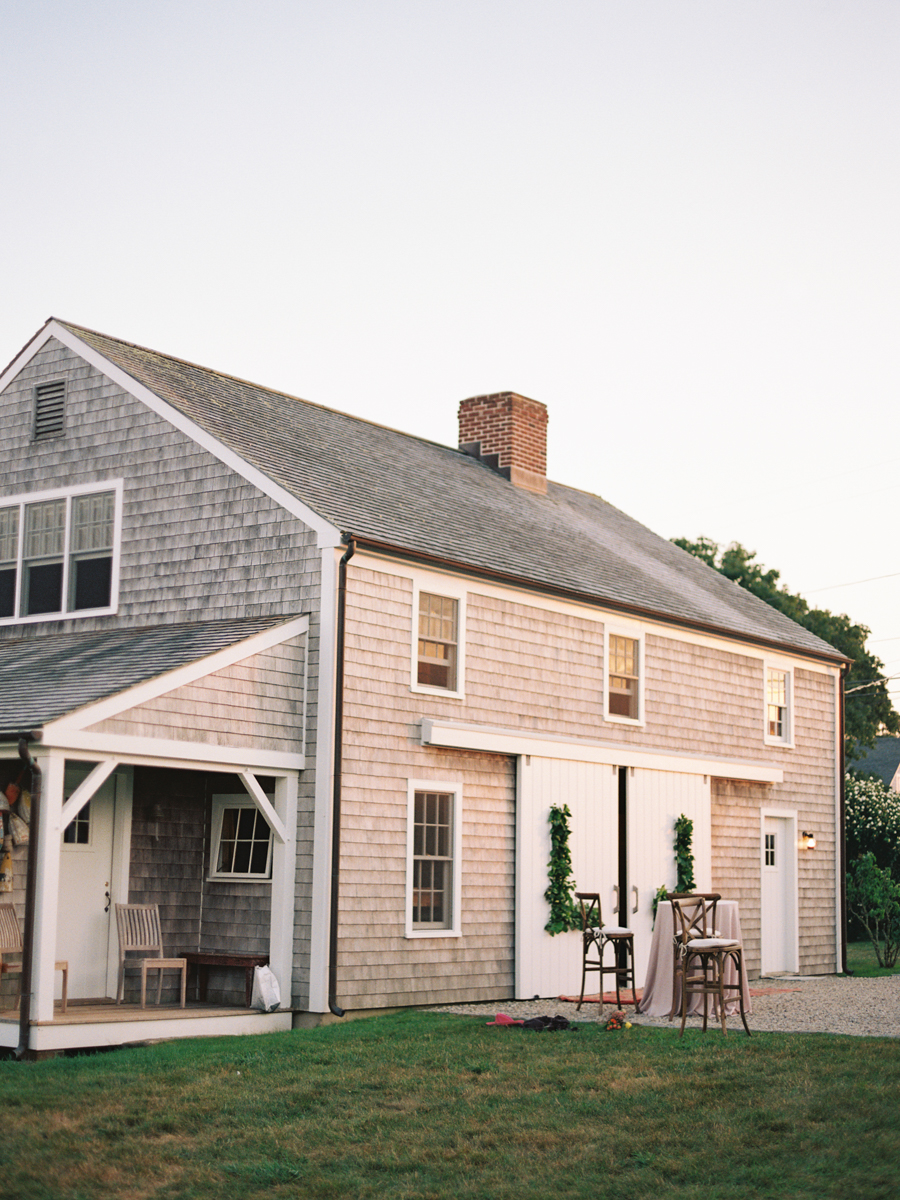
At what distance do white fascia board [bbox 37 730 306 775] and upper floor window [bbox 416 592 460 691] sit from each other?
2032mm

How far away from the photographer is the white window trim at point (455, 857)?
14797 millimetres

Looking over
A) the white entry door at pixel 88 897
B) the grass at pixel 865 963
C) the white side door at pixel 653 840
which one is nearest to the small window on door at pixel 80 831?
the white entry door at pixel 88 897

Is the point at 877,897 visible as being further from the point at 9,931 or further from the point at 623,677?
the point at 9,931

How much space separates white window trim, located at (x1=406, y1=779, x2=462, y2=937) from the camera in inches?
583

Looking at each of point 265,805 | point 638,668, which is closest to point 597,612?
point 638,668

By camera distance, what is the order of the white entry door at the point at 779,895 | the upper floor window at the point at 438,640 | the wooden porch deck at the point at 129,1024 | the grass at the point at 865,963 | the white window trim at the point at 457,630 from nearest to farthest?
the wooden porch deck at the point at 129,1024 < the white window trim at the point at 457,630 < the upper floor window at the point at 438,640 < the white entry door at the point at 779,895 < the grass at the point at 865,963

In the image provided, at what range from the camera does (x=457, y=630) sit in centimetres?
1587

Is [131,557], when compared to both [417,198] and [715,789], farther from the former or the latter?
[715,789]

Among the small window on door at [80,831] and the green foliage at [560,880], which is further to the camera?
the green foliage at [560,880]

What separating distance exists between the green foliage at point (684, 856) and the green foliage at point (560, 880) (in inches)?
96.1

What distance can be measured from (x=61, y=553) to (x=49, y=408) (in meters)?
1.84

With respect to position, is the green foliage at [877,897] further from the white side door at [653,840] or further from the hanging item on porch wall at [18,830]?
the hanging item on porch wall at [18,830]

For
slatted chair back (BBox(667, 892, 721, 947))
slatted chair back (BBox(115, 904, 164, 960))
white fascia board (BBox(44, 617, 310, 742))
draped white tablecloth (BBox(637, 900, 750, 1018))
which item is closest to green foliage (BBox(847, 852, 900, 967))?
draped white tablecloth (BBox(637, 900, 750, 1018))

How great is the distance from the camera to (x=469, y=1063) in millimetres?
11031
